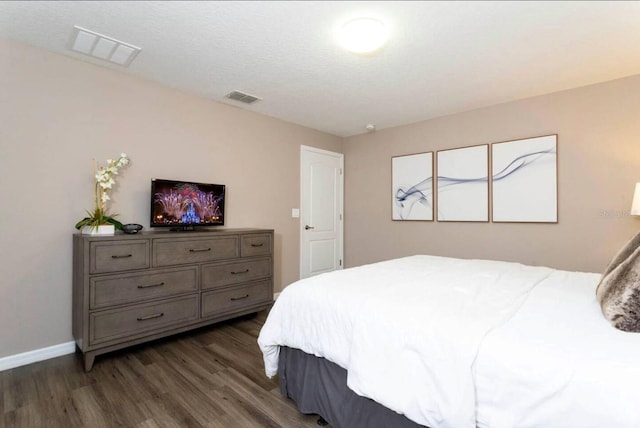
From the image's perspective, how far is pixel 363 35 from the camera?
2092 millimetres

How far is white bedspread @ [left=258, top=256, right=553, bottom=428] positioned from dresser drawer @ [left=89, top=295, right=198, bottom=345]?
3.94ft

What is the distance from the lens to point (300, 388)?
5.83 ft

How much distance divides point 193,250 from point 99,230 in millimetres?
728

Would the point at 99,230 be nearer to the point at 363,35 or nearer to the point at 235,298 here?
the point at 235,298

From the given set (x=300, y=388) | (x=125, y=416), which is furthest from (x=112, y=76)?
(x=300, y=388)

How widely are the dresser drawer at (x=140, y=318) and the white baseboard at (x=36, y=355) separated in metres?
0.53

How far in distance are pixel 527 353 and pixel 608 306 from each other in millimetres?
547

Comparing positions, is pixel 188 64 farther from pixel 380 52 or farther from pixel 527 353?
pixel 527 353

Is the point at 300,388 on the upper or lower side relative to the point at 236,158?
lower

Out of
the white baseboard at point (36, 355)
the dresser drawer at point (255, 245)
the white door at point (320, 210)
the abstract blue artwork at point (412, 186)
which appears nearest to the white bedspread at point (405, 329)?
the dresser drawer at point (255, 245)

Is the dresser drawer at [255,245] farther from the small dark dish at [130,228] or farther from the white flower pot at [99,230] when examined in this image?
the white flower pot at [99,230]

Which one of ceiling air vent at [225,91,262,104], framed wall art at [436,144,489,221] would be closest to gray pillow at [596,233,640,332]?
framed wall art at [436,144,489,221]

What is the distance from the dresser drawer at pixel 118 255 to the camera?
90.0 inches

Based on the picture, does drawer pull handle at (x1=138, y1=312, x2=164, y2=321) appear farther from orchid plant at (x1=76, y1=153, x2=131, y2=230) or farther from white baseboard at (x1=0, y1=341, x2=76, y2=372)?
orchid plant at (x1=76, y1=153, x2=131, y2=230)
